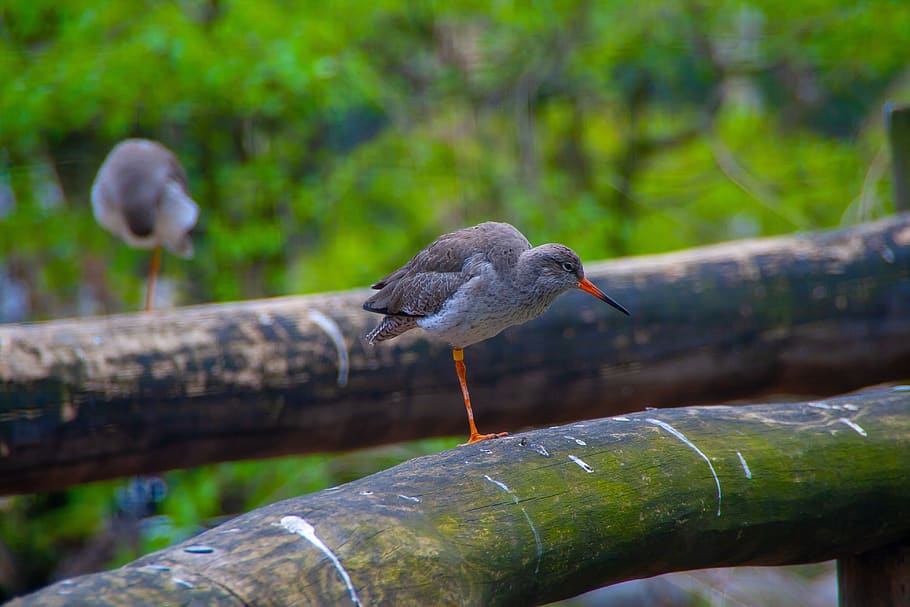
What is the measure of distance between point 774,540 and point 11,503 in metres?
5.55

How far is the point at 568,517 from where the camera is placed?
1.81m

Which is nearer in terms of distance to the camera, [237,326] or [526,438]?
[526,438]

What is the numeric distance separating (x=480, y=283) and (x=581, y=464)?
683 mm

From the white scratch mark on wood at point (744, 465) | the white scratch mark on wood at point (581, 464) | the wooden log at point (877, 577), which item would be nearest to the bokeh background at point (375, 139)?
the wooden log at point (877, 577)

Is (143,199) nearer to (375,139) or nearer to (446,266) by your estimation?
(375,139)

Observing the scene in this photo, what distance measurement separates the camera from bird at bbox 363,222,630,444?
2.44 metres

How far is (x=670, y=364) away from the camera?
12.0ft

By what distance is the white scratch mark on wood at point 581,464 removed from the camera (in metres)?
1.93

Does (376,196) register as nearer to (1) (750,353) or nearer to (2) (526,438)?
(1) (750,353)

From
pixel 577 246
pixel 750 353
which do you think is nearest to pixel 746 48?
pixel 577 246

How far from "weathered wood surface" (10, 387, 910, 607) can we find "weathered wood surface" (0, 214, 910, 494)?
1.20 meters

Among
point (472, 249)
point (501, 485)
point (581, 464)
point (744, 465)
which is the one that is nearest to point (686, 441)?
point (744, 465)

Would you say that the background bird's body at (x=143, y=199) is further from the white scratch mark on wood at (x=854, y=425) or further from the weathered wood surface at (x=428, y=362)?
the white scratch mark on wood at (x=854, y=425)

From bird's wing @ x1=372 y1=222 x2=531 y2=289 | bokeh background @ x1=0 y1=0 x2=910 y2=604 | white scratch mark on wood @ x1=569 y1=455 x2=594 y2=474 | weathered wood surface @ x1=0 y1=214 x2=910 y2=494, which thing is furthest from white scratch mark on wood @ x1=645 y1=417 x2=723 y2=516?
bokeh background @ x1=0 y1=0 x2=910 y2=604
